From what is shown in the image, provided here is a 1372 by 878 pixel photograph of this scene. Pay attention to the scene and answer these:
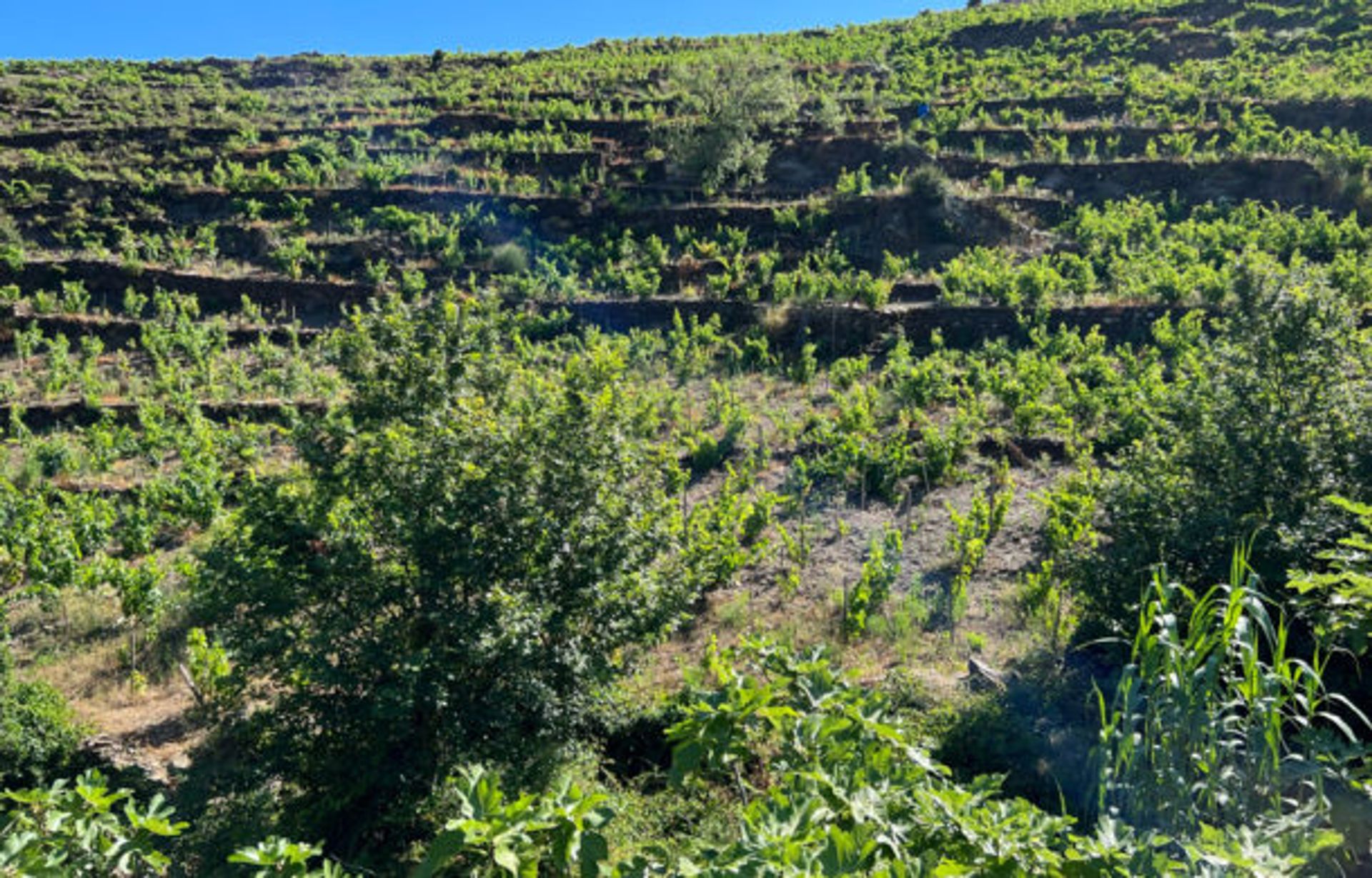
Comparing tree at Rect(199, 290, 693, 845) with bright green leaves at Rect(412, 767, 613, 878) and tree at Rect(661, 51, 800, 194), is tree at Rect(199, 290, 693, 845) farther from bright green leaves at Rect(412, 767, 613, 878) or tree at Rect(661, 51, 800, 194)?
tree at Rect(661, 51, 800, 194)

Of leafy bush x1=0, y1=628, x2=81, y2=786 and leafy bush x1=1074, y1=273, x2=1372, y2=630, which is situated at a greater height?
leafy bush x1=1074, y1=273, x2=1372, y2=630

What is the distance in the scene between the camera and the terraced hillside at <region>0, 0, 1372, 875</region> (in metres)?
5.80

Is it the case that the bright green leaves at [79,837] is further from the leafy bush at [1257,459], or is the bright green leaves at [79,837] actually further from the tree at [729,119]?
the tree at [729,119]

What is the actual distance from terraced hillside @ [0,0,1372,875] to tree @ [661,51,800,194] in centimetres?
26

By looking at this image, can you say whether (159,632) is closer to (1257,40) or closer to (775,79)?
(775,79)

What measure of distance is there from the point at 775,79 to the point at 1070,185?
11.8 metres

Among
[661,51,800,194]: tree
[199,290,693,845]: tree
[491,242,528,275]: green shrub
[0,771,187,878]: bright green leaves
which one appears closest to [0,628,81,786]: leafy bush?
[199,290,693,845]: tree

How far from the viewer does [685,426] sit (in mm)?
16125

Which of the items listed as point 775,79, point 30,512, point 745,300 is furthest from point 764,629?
point 775,79

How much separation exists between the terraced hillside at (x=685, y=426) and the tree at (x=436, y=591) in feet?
0.15

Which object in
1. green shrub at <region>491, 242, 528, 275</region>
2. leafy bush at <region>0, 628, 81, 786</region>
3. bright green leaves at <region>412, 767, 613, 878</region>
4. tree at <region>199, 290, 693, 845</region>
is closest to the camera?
bright green leaves at <region>412, 767, 613, 878</region>

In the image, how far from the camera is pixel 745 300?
72.5ft

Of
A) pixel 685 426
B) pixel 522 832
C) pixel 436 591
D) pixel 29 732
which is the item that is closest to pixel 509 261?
pixel 685 426

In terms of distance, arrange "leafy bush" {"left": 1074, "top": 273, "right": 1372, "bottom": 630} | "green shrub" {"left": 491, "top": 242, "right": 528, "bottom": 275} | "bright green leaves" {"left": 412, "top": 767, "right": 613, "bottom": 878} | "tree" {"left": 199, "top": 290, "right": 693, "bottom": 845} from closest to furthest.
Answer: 1. "bright green leaves" {"left": 412, "top": 767, "right": 613, "bottom": 878}
2. "tree" {"left": 199, "top": 290, "right": 693, "bottom": 845}
3. "leafy bush" {"left": 1074, "top": 273, "right": 1372, "bottom": 630}
4. "green shrub" {"left": 491, "top": 242, "right": 528, "bottom": 275}
